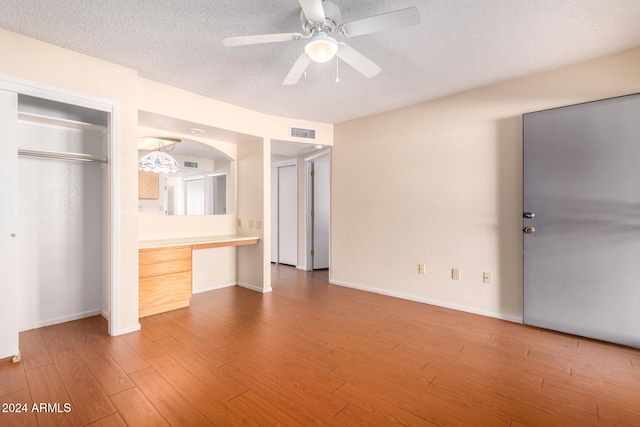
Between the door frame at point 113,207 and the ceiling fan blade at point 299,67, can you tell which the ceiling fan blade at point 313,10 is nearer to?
the ceiling fan blade at point 299,67

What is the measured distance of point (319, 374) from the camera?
2.05 meters

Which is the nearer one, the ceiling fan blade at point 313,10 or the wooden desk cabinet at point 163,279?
the ceiling fan blade at point 313,10

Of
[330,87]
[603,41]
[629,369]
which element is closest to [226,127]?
[330,87]

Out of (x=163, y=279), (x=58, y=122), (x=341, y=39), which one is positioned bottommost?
(x=163, y=279)

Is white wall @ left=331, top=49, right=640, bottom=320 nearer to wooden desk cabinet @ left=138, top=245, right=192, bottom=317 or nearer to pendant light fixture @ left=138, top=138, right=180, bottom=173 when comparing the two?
wooden desk cabinet @ left=138, top=245, right=192, bottom=317

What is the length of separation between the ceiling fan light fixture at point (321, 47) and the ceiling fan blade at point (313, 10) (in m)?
0.09

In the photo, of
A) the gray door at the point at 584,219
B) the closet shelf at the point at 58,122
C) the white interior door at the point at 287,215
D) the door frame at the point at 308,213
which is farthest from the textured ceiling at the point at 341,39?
the white interior door at the point at 287,215

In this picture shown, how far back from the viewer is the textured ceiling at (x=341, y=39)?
6.28 ft

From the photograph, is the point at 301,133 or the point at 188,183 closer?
the point at 188,183

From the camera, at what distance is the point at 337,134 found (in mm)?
4590

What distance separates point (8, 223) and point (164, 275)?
1.40m

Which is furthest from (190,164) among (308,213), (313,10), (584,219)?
(584,219)

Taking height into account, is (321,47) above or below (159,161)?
above

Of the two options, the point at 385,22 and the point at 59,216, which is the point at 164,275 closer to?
the point at 59,216
